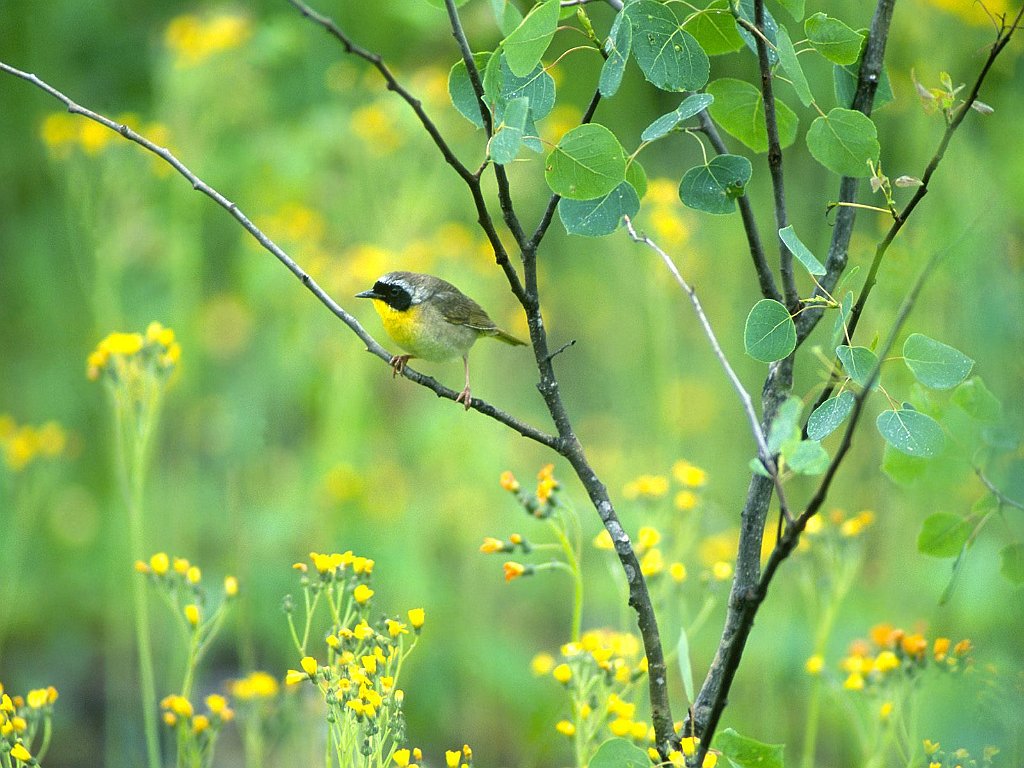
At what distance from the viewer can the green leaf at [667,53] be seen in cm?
162

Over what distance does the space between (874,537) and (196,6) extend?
4018 mm

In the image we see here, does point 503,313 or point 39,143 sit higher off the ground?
point 39,143

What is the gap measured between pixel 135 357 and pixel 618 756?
1539 millimetres

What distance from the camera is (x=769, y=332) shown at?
1.62 metres

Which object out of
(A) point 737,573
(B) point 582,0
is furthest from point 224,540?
(B) point 582,0

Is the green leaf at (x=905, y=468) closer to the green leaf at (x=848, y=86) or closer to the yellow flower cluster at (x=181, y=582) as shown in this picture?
the green leaf at (x=848, y=86)

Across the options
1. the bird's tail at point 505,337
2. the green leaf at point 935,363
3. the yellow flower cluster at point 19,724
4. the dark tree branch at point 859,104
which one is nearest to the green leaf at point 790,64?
the dark tree branch at point 859,104

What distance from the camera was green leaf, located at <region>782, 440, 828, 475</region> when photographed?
1.37m

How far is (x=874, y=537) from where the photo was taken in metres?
4.25

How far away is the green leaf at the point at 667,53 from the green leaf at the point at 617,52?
42mm

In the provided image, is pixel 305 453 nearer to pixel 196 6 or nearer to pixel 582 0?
pixel 196 6

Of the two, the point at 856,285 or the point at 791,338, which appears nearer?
the point at 791,338

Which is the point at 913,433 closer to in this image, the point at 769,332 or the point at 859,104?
the point at 769,332

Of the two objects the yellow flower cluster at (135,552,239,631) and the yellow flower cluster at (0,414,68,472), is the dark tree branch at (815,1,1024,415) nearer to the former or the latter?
the yellow flower cluster at (135,552,239,631)
